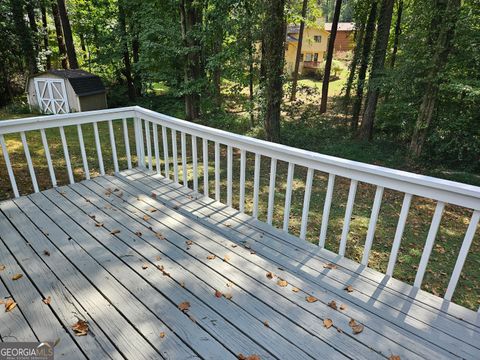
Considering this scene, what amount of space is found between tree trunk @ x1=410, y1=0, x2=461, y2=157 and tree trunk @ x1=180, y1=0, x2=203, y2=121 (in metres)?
5.71

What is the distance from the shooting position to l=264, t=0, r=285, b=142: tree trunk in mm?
5734

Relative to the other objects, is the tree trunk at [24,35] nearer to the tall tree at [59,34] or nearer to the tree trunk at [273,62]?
the tall tree at [59,34]

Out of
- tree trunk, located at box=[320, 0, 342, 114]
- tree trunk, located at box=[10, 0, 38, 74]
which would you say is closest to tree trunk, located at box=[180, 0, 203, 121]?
tree trunk, located at box=[320, 0, 342, 114]

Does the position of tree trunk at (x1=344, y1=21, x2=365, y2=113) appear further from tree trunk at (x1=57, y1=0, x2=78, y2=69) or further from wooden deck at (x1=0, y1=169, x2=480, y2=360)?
tree trunk at (x1=57, y1=0, x2=78, y2=69)

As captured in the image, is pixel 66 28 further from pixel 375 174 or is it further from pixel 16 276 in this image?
pixel 375 174

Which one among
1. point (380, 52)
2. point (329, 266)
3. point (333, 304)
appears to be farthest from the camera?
point (380, 52)

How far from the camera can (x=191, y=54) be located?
29.3 ft

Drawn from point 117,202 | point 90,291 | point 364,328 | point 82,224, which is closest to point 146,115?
point 117,202

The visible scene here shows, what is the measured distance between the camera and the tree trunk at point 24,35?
38.6 ft

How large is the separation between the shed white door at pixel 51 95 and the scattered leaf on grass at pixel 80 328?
40.1 ft

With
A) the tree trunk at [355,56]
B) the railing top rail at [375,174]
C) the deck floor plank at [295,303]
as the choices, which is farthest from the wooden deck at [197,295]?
the tree trunk at [355,56]

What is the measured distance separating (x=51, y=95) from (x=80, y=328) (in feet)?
42.2

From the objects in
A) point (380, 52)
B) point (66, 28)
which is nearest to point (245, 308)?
point (380, 52)

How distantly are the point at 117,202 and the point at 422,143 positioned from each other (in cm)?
681
